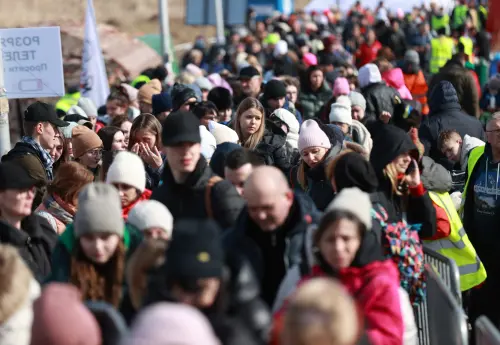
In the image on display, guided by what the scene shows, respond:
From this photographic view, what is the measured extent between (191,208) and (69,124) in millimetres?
4106

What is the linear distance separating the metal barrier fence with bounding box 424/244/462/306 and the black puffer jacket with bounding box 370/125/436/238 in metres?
0.19

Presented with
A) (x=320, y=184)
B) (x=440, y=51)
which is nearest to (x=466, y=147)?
(x=320, y=184)

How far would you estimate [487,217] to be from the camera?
8531 millimetres

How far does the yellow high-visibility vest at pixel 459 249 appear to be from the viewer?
25.7 ft

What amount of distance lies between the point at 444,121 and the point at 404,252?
533 cm

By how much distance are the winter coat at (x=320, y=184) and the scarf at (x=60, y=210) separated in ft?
5.51

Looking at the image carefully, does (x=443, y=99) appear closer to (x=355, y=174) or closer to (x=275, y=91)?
(x=275, y=91)

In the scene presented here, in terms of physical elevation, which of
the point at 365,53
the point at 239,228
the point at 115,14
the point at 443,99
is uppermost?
the point at 239,228

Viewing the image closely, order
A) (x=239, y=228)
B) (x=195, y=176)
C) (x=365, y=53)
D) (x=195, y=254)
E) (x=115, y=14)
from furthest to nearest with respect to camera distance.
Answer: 1. (x=115, y=14)
2. (x=365, y=53)
3. (x=195, y=176)
4. (x=239, y=228)
5. (x=195, y=254)

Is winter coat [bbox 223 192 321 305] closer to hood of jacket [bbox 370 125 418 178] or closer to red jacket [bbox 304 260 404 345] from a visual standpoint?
red jacket [bbox 304 260 404 345]

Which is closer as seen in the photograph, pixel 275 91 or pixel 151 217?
pixel 151 217

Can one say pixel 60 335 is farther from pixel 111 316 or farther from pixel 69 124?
pixel 69 124

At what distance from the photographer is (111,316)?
5.09m

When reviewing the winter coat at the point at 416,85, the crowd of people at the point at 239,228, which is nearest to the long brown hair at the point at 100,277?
the crowd of people at the point at 239,228
